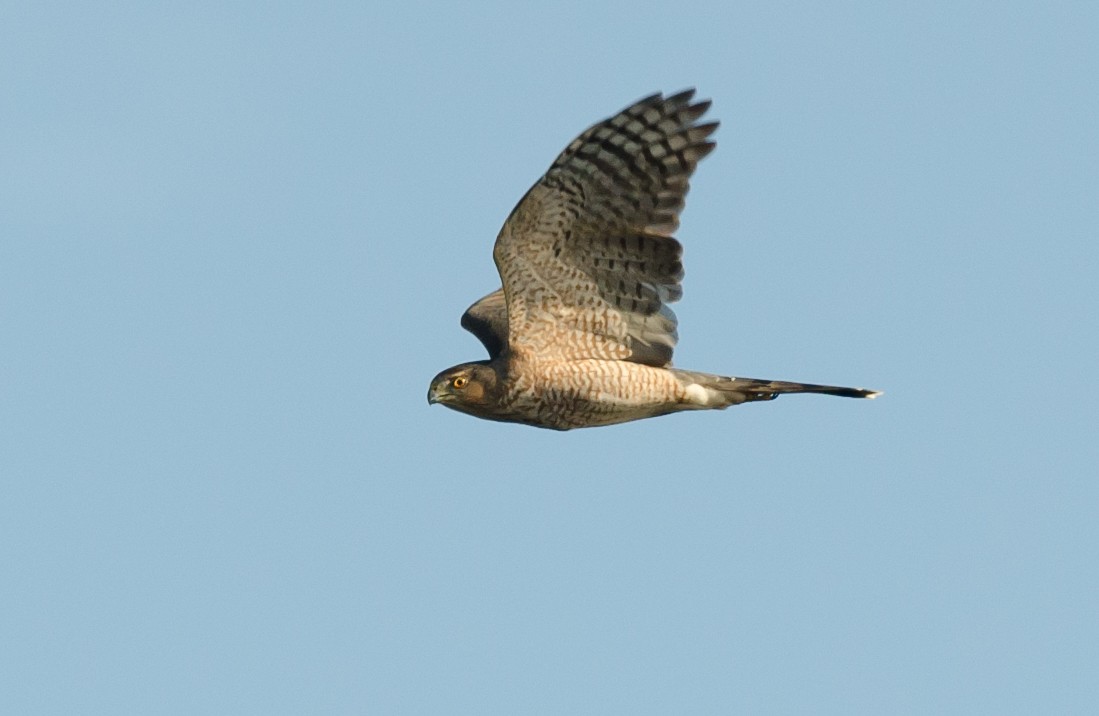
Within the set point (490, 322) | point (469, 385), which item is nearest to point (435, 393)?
point (469, 385)

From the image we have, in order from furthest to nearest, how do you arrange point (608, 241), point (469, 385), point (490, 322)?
1. point (490, 322)
2. point (469, 385)
3. point (608, 241)

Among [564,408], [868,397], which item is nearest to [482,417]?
[564,408]

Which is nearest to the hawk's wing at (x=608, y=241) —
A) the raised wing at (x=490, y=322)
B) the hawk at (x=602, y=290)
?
the hawk at (x=602, y=290)

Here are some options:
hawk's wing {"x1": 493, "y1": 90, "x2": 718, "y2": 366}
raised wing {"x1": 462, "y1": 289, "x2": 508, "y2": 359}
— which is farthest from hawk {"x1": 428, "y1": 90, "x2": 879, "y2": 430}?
raised wing {"x1": 462, "y1": 289, "x2": 508, "y2": 359}

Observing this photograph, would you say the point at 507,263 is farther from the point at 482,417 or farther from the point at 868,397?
the point at 868,397

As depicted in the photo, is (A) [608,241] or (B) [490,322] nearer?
(A) [608,241]

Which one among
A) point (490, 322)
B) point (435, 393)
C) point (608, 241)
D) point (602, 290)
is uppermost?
point (608, 241)

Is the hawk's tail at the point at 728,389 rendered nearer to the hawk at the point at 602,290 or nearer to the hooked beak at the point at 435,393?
the hawk at the point at 602,290

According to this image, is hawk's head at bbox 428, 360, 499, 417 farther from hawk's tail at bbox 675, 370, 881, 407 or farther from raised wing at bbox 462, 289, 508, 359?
hawk's tail at bbox 675, 370, 881, 407

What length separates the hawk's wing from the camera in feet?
48.8

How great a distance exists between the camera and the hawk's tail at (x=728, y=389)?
15.8 m

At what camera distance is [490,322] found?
1695 centimetres

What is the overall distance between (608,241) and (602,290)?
45 centimetres

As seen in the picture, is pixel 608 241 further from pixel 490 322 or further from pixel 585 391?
pixel 490 322
